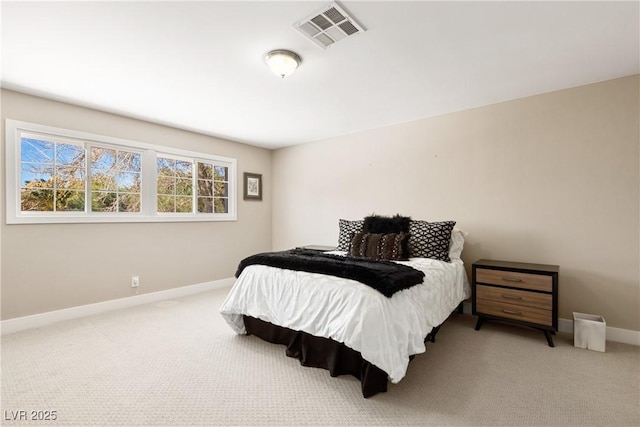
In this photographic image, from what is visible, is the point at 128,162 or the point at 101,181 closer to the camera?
the point at 101,181

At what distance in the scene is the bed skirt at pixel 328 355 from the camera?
1.86 metres

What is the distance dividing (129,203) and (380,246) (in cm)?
311

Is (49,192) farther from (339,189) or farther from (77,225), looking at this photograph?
(339,189)

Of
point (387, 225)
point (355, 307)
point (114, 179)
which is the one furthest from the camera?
point (114, 179)

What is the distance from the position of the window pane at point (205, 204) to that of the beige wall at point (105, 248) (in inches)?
9.2

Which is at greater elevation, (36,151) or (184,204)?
(36,151)

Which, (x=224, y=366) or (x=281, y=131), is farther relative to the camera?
(x=281, y=131)

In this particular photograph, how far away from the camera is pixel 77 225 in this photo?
3291mm

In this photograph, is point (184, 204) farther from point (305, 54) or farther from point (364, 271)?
point (364, 271)

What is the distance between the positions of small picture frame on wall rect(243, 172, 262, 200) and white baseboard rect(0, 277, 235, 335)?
1.49 meters

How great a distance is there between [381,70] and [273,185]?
3318 mm

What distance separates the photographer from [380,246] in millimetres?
3115

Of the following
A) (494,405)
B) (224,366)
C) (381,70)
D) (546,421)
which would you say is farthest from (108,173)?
(546,421)

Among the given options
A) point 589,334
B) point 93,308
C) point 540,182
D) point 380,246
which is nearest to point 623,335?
point 589,334
